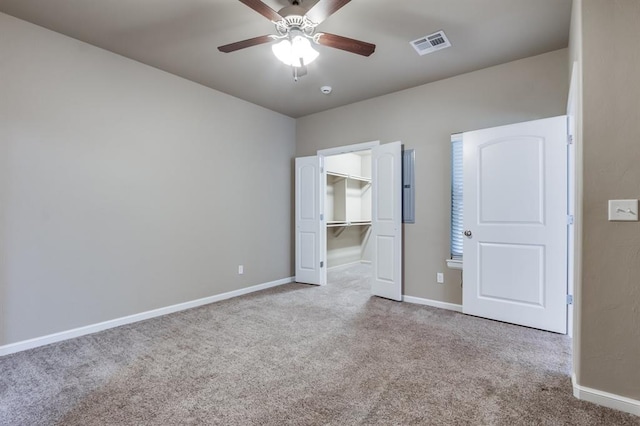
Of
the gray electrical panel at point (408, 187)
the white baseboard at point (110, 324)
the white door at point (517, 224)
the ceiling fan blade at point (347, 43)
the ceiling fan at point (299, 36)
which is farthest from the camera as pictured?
the gray electrical panel at point (408, 187)

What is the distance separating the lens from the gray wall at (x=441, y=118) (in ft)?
10.5

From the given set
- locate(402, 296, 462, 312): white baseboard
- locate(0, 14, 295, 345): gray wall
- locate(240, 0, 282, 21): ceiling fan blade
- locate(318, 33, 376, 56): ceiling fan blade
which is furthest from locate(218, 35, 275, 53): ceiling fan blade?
locate(402, 296, 462, 312): white baseboard

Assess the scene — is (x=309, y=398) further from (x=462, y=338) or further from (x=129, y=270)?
(x=129, y=270)

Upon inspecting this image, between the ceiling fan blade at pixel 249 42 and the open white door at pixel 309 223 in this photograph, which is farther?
the open white door at pixel 309 223

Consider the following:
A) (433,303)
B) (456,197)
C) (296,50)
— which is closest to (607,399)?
(433,303)

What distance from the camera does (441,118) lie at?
149 inches

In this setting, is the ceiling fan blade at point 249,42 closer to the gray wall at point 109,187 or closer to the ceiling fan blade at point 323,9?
the ceiling fan blade at point 323,9

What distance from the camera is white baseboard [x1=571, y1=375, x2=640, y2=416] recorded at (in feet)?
5.75

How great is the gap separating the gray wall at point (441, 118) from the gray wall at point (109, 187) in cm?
209

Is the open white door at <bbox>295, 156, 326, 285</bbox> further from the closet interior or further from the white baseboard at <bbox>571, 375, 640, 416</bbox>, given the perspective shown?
the white baseboard at <bbox>571, 375, 640, 416</bbox>

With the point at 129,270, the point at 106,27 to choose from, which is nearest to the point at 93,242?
the point at 129,270

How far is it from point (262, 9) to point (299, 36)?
39 cm

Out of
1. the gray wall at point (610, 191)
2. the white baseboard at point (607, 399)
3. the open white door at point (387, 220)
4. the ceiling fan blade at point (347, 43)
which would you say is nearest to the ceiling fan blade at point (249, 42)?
the ceiling fan blade at point (347, 43)

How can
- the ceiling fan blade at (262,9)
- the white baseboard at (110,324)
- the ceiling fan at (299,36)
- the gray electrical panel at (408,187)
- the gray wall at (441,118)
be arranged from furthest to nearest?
the gray electrical panel at (408,187) → the gray wall at (441,118) → the white baseboard at (110,324) → the ceiling fan at (299,36) → the ceiling fan blade at (262,9)
